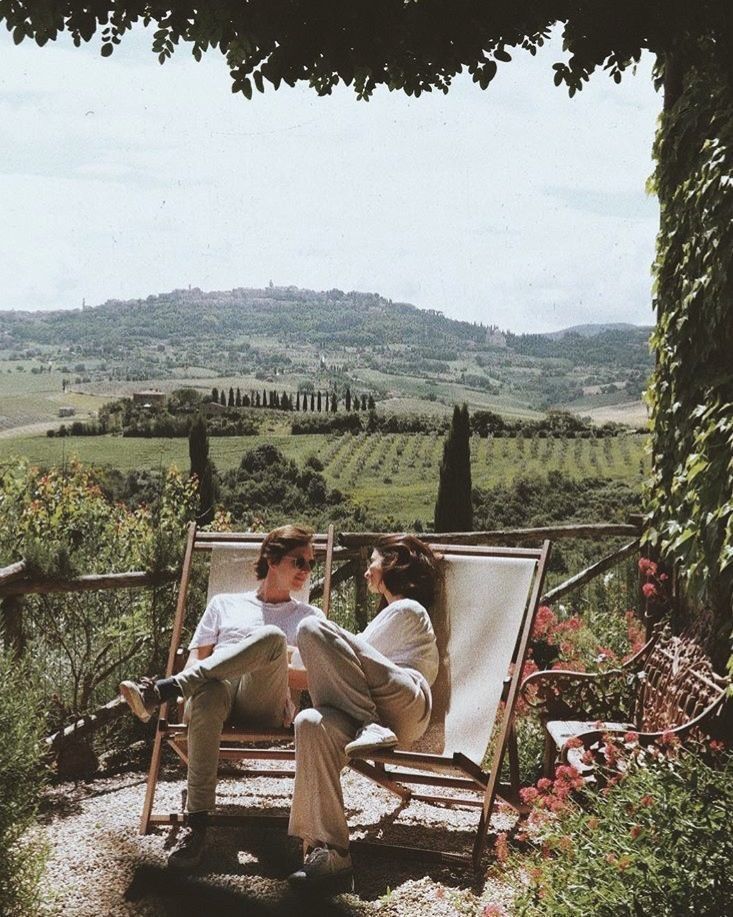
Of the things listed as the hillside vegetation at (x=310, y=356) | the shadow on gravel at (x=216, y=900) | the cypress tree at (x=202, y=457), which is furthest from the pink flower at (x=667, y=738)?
the hillside vegetation at (x=310, y=356)

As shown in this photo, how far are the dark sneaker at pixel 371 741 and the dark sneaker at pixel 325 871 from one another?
0.32 metres

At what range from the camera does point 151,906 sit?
330cm

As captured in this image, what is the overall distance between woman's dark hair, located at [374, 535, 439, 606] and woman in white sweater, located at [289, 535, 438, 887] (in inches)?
4.5

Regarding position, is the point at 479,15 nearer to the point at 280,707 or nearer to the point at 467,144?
the point at 280,707

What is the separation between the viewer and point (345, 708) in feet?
11.7

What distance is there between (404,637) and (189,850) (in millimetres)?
1042

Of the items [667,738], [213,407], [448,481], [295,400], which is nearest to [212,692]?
[667,738]

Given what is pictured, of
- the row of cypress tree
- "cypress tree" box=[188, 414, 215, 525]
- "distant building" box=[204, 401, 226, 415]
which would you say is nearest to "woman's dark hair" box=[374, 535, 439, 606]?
the row of cypress tree

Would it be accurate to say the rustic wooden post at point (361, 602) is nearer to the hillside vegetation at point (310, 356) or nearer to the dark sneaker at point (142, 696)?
the dark sneaker at point (142, 696)

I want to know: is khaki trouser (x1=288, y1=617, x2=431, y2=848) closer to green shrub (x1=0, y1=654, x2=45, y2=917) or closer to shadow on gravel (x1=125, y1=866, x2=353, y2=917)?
shadow on gravel (x1=125, y1=866, x2=353, y2=917)

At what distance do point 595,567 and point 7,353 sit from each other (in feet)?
77.0

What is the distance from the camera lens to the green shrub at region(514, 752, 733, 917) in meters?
2.19

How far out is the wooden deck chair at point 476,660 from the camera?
3711 millimetres

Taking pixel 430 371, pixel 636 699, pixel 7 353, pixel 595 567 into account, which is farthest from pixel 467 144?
pixel 636 699
